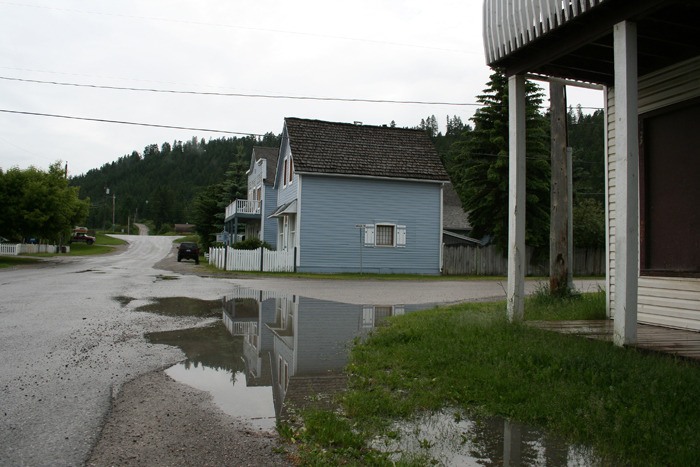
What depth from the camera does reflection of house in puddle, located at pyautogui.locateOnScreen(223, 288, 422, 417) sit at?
225 inches

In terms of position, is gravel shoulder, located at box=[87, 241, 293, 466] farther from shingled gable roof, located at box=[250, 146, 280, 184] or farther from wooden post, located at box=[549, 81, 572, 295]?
shingled gable roof, located at box=[250, 146, 280, 184]

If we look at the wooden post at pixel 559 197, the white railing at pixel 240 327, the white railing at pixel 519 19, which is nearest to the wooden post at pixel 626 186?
the white railing at pixel 519 19

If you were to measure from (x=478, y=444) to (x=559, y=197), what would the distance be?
9162 millimetres

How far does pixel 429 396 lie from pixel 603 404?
57.1 inches

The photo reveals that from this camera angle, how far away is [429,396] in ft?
16.6

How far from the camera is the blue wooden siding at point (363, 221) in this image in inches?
1127

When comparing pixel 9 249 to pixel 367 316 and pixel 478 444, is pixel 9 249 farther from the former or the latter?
pixel 478 444

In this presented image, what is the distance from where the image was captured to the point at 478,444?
407 centimetres

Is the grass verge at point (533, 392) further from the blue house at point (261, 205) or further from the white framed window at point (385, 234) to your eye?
the blue house at point (261, 205)

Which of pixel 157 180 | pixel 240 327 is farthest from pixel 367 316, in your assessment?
pixel 157 180

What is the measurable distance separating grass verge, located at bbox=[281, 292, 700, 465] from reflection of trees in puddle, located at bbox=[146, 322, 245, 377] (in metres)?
1.56

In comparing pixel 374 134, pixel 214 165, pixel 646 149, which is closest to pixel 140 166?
pixel 214 165

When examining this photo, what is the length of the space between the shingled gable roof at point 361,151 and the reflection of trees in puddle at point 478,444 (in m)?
24.4

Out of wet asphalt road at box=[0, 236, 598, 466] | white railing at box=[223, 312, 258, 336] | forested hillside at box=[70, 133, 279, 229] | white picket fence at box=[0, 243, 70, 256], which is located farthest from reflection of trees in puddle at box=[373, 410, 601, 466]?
forested hillside at box=[70, 133, 279, 229]
